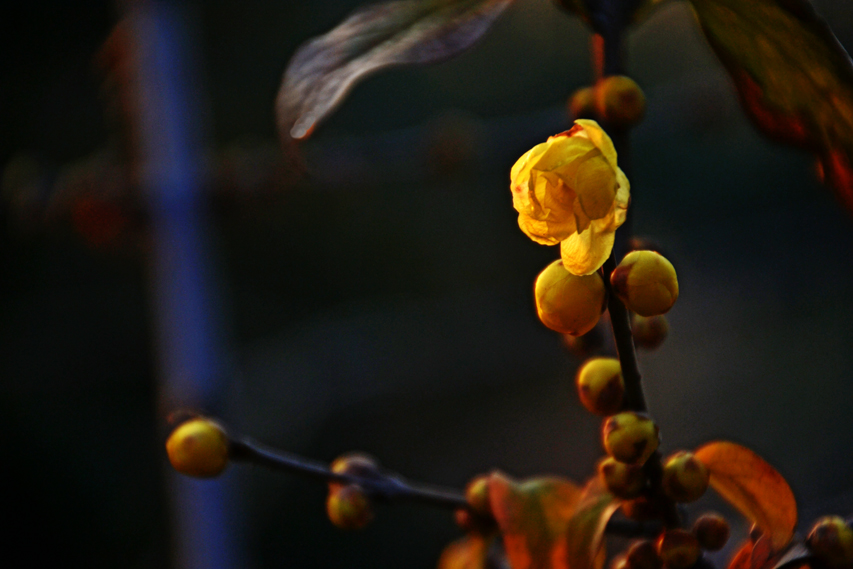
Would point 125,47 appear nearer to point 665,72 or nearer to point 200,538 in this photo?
point 200,538

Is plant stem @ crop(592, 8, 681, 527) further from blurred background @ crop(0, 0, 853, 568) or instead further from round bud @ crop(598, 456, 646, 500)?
blurred background @ crop(0, 0, 853, 568)

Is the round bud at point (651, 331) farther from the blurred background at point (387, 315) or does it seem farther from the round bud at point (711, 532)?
the blurred background at point (387, 315)

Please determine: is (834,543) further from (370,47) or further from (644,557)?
(370,47)

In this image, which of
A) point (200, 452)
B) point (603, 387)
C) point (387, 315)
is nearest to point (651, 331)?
point (603, 387)

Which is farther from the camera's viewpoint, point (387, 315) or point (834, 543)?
point (387, 315)

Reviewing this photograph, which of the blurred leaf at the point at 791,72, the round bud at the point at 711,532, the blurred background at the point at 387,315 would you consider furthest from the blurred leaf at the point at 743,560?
the blurred background at the point at 387,315

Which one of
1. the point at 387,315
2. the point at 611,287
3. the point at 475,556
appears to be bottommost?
the point at 387,315

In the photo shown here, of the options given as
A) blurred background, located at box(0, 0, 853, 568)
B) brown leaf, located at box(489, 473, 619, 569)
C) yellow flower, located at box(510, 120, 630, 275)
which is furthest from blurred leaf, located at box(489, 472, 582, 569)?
blurred background, located at box(0, 0, 853, 568)
